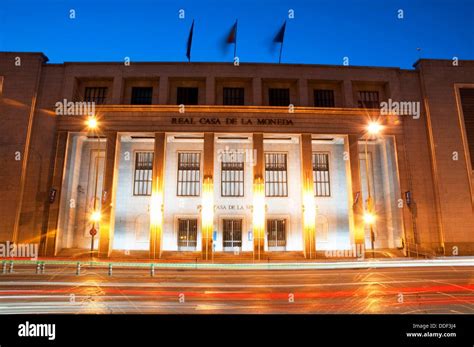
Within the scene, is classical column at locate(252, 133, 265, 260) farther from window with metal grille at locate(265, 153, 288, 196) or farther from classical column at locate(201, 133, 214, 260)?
window with metal grille at locate(265, 153, 288, 196)

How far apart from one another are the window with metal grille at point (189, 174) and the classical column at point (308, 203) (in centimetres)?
1086

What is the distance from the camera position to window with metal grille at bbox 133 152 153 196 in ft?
102

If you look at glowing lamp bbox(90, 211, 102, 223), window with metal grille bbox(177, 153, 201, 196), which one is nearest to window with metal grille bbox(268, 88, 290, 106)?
window with metal grille bbox(177, 153, 201, 196)

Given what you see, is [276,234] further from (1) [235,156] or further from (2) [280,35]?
(2) [280,35]

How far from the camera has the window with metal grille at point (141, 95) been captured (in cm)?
2984

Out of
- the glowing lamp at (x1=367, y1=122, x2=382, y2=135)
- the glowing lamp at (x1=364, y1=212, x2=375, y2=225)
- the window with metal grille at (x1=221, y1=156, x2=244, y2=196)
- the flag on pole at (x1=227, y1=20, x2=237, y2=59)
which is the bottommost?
the glowing lamp at (x1=364, y1=212, x2=375, y2=225)

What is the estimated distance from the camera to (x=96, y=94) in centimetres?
2966

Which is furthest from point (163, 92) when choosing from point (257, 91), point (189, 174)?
point (257, 91)

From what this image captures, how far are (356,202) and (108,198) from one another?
2165 cm

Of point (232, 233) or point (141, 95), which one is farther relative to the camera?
point (232, 233)

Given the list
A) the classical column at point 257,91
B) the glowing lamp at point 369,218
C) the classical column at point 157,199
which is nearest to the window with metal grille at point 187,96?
the classical column at point 157,199

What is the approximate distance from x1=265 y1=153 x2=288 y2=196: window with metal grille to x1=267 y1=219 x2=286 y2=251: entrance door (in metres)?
2.91
